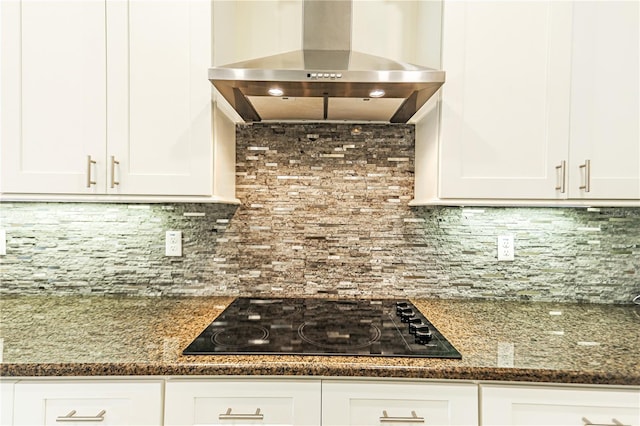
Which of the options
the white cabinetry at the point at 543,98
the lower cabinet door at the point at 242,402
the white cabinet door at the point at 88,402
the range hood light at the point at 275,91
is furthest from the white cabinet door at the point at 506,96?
the white cabinet door at the point at 88,402

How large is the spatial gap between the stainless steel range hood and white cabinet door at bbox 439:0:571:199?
0.60ft

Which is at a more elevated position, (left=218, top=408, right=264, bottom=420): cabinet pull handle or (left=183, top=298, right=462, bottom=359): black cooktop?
(left=183, top=298, right=462, bottom=359): black cooktop

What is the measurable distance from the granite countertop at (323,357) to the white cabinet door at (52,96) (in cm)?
52

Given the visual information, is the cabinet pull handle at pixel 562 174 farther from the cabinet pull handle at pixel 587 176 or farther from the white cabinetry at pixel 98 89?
the white cabinetry at pixel 98 89

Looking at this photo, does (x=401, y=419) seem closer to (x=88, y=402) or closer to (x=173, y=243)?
(x=88, y=402)

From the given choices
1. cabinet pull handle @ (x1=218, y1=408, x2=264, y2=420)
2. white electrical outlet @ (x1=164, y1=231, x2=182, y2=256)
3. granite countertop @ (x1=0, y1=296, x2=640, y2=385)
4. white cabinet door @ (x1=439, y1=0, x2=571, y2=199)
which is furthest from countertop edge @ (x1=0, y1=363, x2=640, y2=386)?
white electrical outlet @ (x1=164, y1=231, x2=182, y2=256)

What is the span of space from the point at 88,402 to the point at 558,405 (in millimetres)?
1348

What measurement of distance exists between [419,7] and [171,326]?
1625 mm

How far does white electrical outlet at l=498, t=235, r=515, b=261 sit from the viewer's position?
1629 millimetres

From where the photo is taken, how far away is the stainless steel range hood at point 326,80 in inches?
45.5

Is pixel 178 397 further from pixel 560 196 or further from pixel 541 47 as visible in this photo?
pixel 541 47

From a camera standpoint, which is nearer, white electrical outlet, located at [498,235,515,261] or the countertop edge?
the countertop edge

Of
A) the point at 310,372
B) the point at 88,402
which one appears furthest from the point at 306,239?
the point at 88,402

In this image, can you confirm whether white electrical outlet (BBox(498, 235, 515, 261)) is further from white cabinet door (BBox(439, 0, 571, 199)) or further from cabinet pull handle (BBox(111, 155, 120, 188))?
cabinet pull handle (BBox(111, 155, 120, 188))
